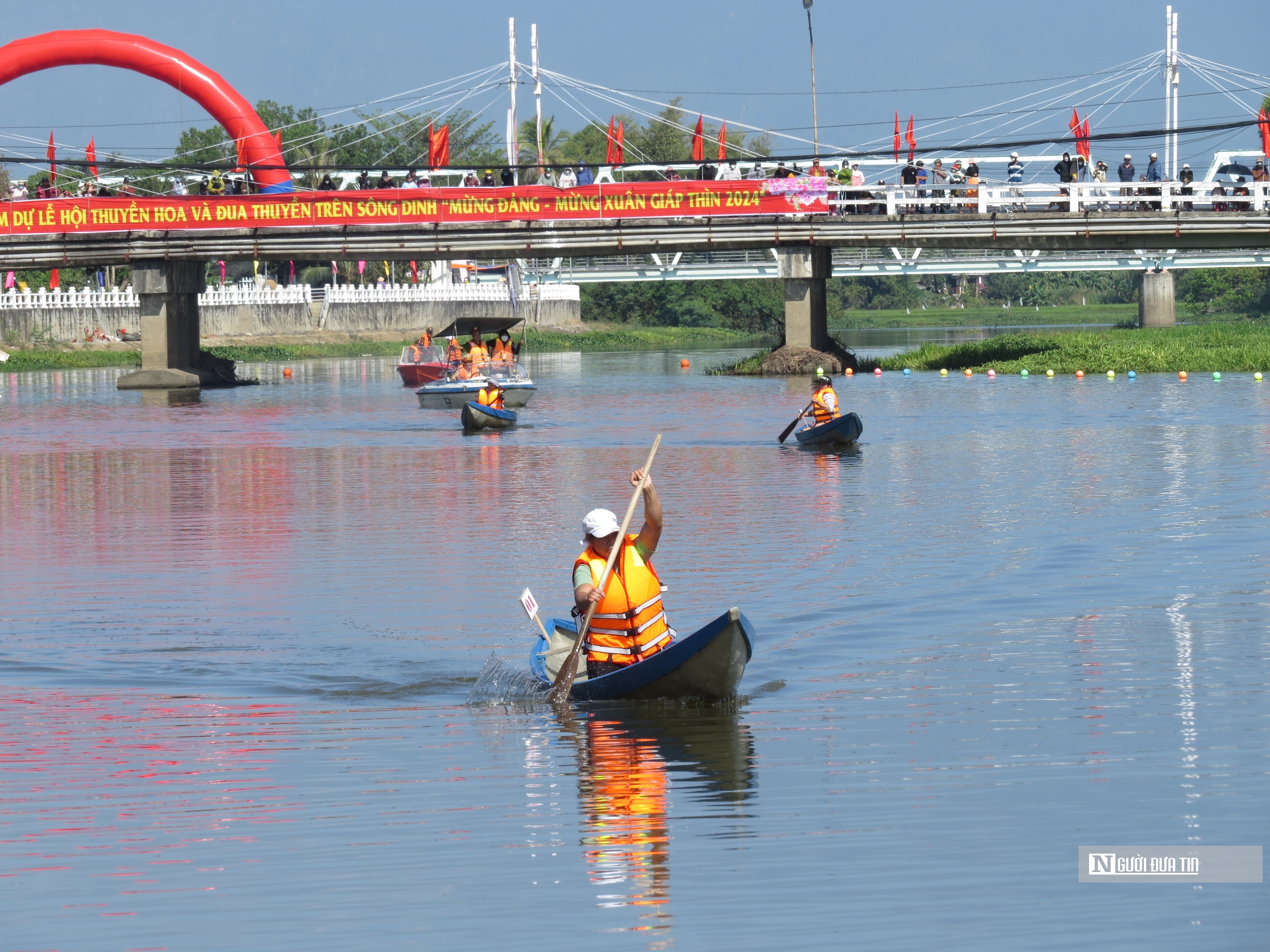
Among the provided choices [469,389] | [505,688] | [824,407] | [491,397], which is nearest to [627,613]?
[505,688]

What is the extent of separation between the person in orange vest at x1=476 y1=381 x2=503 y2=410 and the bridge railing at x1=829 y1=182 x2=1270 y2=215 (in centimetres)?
1453

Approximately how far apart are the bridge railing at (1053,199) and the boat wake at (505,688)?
34.7 meters

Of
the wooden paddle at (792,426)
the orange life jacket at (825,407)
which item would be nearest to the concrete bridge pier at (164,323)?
the wooden paddle at (792,426)

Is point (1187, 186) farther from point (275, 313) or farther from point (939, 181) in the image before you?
point (275, 313)

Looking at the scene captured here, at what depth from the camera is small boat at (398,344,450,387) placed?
47188mm

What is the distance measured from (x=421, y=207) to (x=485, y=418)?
14.1m

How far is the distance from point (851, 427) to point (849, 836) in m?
20.3

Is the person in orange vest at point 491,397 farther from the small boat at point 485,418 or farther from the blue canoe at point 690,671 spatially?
the blue canoe at point 690,671

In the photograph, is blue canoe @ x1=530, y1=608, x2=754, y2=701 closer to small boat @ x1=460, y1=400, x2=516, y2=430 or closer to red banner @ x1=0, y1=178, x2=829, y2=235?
small boat @ x1=460, y1=400, x2=516, y2=430

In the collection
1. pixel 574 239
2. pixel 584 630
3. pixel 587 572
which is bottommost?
pixel 584 630

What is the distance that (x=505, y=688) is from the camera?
1172cm
